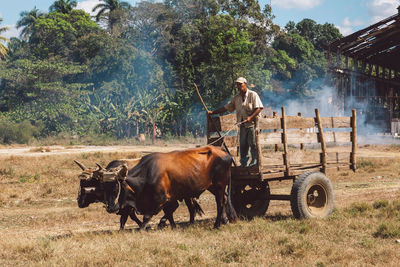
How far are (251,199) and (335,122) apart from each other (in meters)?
2.41

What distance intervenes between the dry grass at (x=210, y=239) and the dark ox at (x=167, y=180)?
19.6 inches

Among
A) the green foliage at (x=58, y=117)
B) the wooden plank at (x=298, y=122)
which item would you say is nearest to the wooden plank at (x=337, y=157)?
the wooden plank at (x=298, y=122)

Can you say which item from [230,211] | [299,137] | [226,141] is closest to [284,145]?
[299,137]

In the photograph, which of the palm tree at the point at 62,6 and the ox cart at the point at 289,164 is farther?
the palm tree at the point at 62,6

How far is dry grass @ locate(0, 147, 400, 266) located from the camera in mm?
6496

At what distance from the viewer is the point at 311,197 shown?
959 centimetres

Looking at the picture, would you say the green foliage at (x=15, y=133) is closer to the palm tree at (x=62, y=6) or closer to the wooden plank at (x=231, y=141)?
the palm tree at (x=62, y=6)

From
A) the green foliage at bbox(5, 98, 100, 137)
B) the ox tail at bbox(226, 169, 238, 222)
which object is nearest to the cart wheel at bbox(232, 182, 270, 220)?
the ox tail at bbox(226, 169, 238, 222)

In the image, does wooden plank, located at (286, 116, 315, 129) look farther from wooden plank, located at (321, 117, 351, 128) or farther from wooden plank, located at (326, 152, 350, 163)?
wooden plank, located at (326, 152, 350, 163)

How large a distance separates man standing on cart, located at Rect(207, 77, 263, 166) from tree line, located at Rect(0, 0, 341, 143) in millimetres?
29847

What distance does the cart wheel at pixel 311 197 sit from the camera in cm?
893

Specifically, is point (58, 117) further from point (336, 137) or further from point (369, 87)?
point (336, 137)

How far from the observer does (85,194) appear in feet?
25.6

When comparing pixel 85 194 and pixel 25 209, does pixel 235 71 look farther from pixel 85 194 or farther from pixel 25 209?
pixel 85 194
